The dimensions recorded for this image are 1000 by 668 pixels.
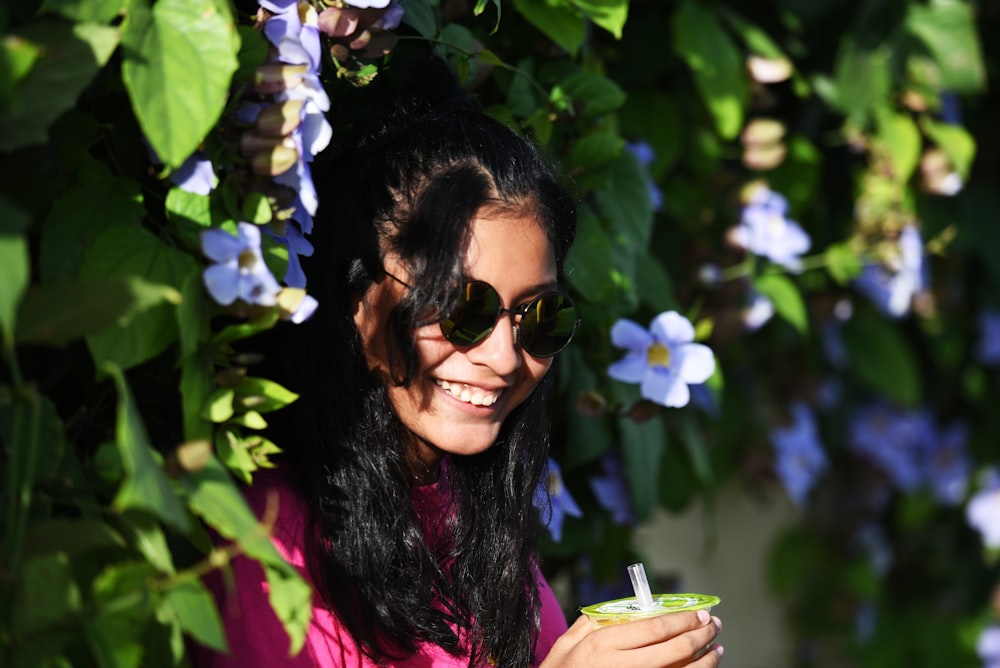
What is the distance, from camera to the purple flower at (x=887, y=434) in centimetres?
286

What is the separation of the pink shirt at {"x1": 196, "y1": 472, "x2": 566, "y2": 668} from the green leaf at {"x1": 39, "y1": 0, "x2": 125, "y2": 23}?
1.39ft

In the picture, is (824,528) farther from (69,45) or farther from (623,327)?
(69,45)

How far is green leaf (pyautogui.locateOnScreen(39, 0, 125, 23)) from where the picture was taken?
0.81 metres

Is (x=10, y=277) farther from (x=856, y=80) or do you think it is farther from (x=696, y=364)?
(x=856, y=80)

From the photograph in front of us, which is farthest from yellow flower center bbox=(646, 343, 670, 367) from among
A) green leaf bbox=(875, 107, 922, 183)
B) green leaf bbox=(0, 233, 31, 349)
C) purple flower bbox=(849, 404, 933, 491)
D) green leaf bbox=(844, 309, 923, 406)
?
purple flower bbox=(849, 404, 933, 491)

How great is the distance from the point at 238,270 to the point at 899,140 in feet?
5.00

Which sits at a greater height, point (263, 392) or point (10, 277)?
point (10, 277)

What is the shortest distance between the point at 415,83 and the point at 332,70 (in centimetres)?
8

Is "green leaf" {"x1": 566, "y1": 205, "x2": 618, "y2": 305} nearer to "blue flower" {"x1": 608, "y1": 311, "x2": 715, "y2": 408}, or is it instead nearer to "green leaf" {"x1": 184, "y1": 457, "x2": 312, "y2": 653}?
"blue flower" {"x1": 608, "y1": 311, "x2": 715, "y2": 408}

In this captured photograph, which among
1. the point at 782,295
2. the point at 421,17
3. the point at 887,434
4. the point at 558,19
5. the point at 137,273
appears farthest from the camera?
the point at 887,434

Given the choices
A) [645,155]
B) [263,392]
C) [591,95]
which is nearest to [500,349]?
[263,392]

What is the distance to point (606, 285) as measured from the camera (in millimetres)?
1393

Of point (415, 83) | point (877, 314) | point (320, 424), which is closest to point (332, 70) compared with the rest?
point (415, 83)

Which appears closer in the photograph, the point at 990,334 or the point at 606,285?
the point at 606,285
